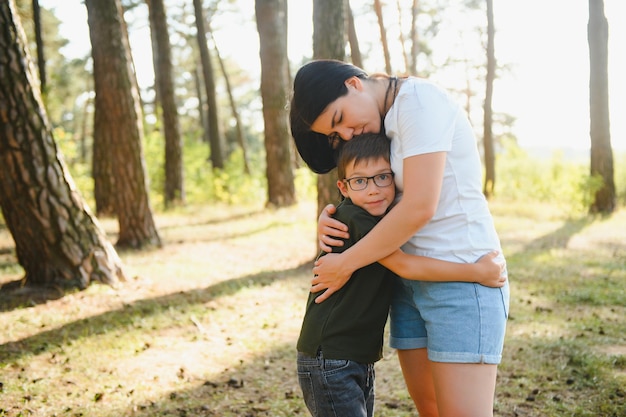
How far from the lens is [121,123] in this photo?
27.9ft

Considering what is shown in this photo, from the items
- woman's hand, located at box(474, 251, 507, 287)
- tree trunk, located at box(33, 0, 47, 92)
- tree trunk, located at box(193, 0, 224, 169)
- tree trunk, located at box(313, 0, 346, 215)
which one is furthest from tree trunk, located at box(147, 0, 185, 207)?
woman's hand, located at box(474, 251, 507, 287)

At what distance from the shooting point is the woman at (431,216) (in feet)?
6.43

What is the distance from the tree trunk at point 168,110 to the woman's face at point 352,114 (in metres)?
12.2

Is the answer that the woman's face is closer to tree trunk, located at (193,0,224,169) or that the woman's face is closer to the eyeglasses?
the eyeglasses

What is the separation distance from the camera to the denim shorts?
199 centimetres

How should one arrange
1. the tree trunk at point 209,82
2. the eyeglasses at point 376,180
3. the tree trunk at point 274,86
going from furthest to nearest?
the tree trunk at point 209,82
the tree trunk at point 274,86
the eyeglasses at point 376,180

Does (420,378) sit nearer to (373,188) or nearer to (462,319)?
(462,319)

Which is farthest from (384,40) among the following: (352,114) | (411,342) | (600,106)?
(411,342)

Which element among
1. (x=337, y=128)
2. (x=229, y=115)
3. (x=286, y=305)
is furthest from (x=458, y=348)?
(x=229, y=115)

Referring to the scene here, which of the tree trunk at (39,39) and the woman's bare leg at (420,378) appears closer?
the woman's bare leg at (420,378)

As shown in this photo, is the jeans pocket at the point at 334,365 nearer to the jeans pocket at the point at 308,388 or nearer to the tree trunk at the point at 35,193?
the jeans pocket at the point at 308,388

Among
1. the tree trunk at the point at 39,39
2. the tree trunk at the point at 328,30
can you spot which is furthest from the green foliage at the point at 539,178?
the tree trunk at the point at 39,39

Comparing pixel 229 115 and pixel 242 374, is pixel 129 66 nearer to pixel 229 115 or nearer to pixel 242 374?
pixel 242 374

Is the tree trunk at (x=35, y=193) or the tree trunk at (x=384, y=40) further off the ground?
the tree trunk at (x=384, y=40)
